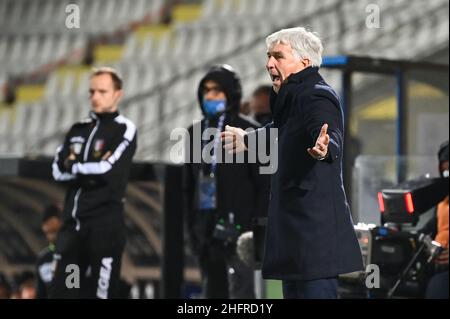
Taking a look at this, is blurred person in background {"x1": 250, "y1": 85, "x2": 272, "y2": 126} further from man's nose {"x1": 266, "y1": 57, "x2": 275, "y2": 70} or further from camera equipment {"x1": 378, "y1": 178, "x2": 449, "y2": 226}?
man's nose {"x1": 266, "y1": 57, "x2": 275, "y2": 70}

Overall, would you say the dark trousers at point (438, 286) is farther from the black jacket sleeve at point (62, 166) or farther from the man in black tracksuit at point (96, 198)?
the black jacket sleeve at point (62, 166)

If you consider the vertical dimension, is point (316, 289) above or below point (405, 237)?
below

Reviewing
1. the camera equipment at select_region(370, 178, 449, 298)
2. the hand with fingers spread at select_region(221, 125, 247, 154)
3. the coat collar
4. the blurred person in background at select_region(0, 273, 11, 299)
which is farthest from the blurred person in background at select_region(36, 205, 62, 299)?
the coat collar

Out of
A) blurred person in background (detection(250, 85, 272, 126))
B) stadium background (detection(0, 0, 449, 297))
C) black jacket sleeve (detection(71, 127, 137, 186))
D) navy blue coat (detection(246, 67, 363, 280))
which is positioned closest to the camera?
navy blue coat (detection(246, 67, 363, 280))

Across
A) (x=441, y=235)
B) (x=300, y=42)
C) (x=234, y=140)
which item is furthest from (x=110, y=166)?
(x=300, y=42)

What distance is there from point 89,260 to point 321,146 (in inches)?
107

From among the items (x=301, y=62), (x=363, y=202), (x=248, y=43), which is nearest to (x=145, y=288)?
(x=363, y=202)

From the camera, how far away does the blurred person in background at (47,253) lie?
7973 mm

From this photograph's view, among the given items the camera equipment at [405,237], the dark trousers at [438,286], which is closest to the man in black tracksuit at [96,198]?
the camera equipment at [405,237]

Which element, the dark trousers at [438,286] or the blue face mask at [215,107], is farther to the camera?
the blue face mask at [215,107]

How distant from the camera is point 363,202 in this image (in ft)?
24.3

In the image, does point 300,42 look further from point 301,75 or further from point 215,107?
point 215,107

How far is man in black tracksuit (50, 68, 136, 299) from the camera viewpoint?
6.77 metres

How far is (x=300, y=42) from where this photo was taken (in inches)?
186
